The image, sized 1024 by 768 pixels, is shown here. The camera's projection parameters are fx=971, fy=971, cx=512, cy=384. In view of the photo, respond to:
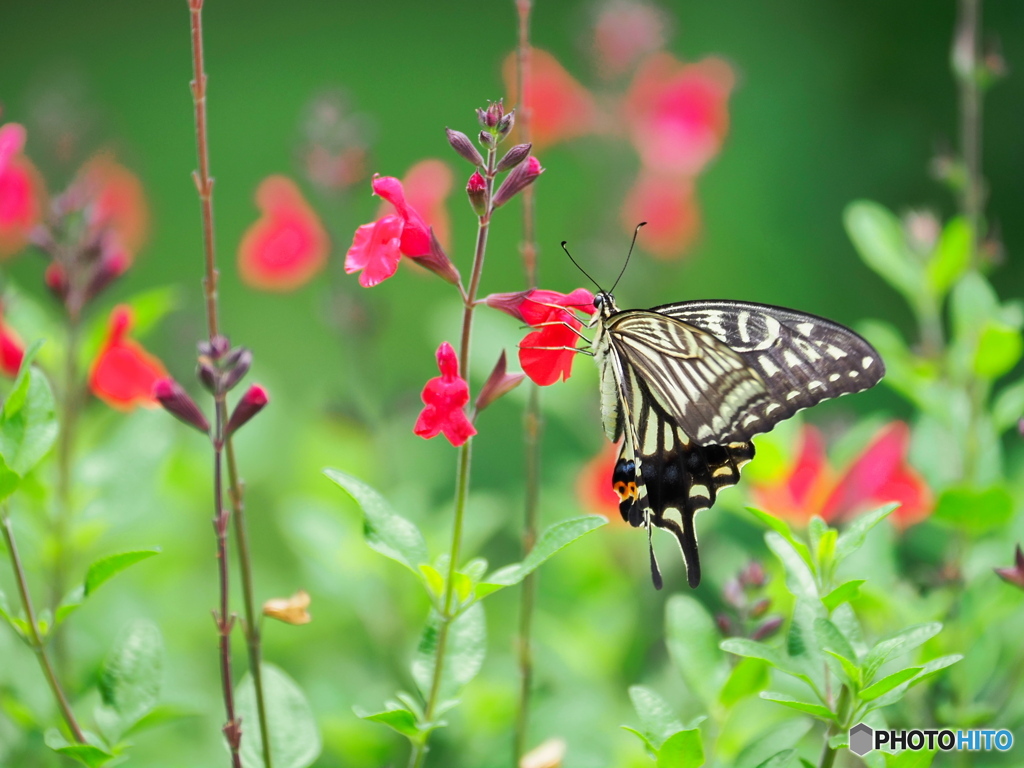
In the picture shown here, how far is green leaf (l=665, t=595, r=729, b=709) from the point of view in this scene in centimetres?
96

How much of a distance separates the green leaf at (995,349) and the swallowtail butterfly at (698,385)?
236 mm

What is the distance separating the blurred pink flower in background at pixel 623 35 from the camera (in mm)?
2158

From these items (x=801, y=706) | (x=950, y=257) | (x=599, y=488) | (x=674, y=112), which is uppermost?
(x=674, y=112)

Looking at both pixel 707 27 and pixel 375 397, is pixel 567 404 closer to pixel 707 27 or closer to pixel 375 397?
pixel 375 397

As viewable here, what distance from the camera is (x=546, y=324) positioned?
934 mm

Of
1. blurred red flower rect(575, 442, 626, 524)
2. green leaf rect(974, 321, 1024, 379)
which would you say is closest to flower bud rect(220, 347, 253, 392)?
green leaf rect(974, 321, 1024, 379)

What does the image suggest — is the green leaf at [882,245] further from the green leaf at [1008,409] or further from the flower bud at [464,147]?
the flower bud at [464,147]

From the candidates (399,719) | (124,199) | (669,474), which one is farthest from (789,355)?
(124,199)

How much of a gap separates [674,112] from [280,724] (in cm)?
176

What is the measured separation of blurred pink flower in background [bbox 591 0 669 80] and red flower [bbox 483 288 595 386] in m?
1.28

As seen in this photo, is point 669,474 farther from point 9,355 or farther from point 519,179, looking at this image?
point 9,355

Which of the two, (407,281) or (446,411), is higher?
(446,411)

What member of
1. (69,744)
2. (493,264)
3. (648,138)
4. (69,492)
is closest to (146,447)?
(69,492)

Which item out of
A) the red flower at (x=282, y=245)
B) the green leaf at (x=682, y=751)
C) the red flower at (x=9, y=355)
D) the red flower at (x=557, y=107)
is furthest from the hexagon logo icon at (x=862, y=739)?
the red flower at (x=557, y=107)
